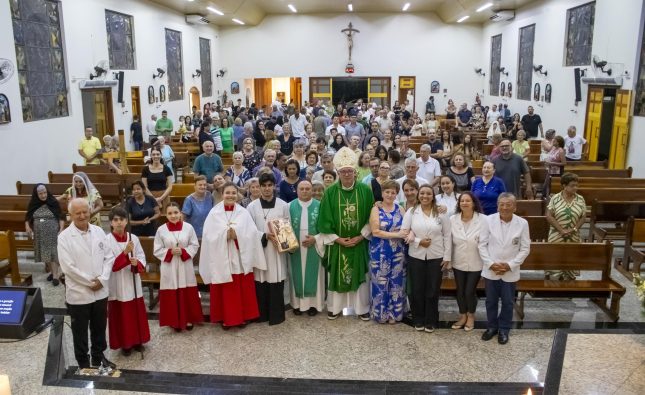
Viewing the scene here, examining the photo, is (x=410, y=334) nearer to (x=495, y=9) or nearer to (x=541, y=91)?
(x=541, y=91)

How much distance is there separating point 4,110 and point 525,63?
1631 centimetres

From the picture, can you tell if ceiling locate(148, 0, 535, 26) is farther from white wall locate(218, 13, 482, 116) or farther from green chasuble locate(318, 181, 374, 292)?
green chasuble locate(318, 181, 374, 292)

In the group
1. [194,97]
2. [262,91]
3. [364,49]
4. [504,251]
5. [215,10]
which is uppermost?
[215,10]

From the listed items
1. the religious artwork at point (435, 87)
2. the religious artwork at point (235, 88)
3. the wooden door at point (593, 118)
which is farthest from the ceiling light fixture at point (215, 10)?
the wooden door at point (593, 118)

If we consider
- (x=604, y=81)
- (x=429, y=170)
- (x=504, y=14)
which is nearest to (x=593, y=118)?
(x=604, y=81)

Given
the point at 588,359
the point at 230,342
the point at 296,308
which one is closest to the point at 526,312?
the point at 588,359

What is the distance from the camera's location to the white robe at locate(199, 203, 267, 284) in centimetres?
530

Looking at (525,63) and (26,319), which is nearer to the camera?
(26,319)

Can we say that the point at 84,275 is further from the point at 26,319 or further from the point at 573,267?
the point at 573,267

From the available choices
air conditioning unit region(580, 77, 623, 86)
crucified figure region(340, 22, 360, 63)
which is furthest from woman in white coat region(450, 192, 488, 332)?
crucified figure region(340, 22, 360, 63)

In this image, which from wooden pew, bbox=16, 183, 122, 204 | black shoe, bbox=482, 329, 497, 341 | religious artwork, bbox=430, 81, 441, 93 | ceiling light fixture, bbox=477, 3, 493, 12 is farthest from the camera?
religious artwork, bbox=430, 81, 441, 93

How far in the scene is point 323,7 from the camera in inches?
950

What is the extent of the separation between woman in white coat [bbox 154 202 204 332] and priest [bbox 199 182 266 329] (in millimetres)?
149

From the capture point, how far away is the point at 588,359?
4.01 metres
